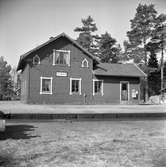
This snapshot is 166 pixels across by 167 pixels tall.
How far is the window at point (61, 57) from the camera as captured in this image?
62.3 feet

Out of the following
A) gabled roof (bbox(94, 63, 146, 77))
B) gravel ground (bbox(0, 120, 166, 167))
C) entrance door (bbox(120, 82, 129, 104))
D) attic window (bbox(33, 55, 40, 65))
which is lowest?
gravel ground (bbox(0, 120, 166, 167))

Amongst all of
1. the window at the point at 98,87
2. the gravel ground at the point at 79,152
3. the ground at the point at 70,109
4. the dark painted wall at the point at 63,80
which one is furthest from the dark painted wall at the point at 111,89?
the gravel ground at the point at 79,152

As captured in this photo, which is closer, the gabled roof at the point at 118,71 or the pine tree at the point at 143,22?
the pine tree at the point at 143,22

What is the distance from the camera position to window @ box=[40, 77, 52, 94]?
1859 cm

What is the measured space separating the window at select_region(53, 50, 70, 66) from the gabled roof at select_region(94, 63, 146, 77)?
100 inches

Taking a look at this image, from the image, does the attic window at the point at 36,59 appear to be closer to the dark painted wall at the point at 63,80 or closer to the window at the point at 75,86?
the dark painted wall at the point at 63,80

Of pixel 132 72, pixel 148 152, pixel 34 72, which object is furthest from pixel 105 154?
pixel 132 72

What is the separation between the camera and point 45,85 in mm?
18797

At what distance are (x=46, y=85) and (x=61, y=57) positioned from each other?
8.02 feet

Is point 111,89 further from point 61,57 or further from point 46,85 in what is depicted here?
point 46,85

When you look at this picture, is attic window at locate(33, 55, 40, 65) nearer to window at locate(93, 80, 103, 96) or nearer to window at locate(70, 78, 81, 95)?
window at locate(70, 78, 81, 95)

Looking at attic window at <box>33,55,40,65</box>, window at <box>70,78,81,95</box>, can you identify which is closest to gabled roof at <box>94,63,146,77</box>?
window at <box>70,78,81,95</box>

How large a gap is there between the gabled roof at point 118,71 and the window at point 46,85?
376 cm

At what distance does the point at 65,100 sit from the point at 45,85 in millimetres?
1903
